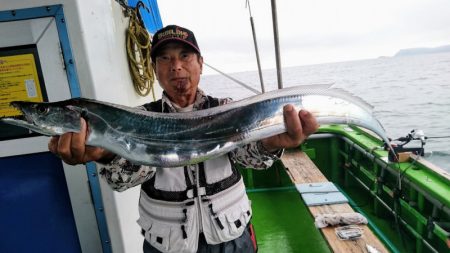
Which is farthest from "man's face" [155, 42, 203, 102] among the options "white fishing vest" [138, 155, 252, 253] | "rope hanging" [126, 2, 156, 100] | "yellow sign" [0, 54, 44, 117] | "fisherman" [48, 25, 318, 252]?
"rope hanging" [126, 2, 156, 100]

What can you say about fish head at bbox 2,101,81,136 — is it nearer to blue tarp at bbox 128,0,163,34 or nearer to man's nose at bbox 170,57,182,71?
man's nose at bbox 170,57,182,71

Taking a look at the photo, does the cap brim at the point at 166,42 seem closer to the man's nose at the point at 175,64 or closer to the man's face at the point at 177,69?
the man's face at the point at 177,69

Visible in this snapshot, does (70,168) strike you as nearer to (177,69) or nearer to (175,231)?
(175,231)

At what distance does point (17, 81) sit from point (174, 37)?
1345mm

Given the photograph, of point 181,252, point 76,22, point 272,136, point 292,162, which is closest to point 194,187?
point 181,252

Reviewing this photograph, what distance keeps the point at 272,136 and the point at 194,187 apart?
0.69 m

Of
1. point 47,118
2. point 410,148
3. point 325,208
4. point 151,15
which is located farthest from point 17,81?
point 410,148

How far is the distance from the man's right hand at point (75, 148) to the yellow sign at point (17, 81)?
83 centimetres

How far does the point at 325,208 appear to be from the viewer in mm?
4246

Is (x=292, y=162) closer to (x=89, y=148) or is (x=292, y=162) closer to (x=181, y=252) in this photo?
(x=181, y=252)

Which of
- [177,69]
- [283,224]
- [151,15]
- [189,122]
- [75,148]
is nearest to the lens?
[75,148]

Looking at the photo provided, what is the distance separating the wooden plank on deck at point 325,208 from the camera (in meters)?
3.32

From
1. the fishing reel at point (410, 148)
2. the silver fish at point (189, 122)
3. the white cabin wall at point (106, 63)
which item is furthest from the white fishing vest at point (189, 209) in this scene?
the fishing reel at point (410, 148)

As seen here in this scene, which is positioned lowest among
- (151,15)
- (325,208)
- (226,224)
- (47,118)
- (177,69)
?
(325,208)
